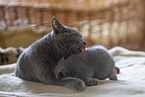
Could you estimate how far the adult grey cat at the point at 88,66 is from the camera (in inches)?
28.1

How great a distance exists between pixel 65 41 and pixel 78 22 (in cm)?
108

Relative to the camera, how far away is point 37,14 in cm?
161

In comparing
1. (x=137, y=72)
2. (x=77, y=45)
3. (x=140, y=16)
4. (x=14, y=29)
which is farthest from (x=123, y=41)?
(x=77, y=45)

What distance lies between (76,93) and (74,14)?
126cm

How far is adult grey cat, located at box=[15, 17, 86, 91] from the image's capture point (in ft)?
2.32

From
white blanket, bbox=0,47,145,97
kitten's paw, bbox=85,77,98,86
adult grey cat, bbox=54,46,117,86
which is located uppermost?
adult grey cat, bbox=54,46,117,86

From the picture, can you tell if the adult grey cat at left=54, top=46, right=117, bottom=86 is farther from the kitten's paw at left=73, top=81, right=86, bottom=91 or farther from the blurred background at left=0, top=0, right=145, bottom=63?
the blurred background at left=0, top=0, right=145, bottom=63

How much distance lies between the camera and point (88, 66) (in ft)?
2.38

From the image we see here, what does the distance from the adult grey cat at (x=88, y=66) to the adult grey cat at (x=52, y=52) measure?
0.03 m

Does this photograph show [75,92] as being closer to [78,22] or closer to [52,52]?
[52,52]

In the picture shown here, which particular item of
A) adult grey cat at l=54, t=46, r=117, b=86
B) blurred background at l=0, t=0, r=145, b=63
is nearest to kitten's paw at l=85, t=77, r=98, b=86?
adult grey cat at l=54, t=46, r=117, b=86

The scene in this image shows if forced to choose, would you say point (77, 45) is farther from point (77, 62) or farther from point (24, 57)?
point (24, 57)

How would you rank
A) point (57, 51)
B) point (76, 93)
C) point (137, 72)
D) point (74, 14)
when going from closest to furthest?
point (76, 93), point (57, 51), point (137, 72), point (74, 14)

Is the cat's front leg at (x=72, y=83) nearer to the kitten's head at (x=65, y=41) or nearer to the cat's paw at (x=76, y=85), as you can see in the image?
the cat's paw at (x=76, y=85)
